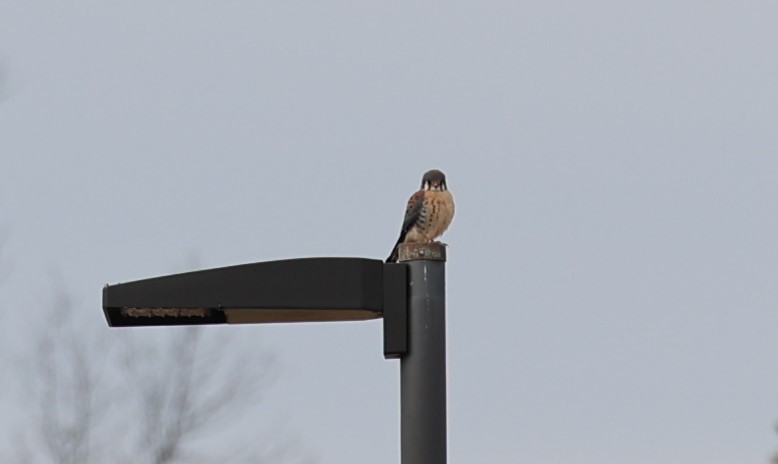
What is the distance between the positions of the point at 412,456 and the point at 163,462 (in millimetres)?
15102

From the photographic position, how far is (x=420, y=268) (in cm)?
354

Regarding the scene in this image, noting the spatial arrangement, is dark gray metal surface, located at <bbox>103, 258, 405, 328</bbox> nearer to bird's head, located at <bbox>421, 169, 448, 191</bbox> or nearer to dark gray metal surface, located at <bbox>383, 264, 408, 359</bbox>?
dark gray metal surface, located at <bbox>383, 264, 408, 359</bbox>

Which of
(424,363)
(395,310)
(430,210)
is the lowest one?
(424,363)

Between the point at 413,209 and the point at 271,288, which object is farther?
the point at 413,209

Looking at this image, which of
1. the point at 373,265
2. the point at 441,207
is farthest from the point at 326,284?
the point at 441,207

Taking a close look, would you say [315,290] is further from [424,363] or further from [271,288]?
[424,363]

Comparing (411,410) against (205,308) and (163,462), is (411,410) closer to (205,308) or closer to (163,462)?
(205,308)

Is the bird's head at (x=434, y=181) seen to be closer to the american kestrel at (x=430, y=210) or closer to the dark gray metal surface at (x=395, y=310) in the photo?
the american kestrel at (x=430, y=210)

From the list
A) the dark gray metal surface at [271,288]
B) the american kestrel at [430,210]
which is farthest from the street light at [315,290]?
the american kestrel at [430,210]

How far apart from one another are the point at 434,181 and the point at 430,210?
0.14 meters

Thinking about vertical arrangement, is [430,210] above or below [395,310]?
above

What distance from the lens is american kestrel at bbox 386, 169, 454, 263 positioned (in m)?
4.62

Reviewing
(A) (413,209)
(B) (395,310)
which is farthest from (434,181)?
(B) (395,310)

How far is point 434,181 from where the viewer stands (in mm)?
4781
